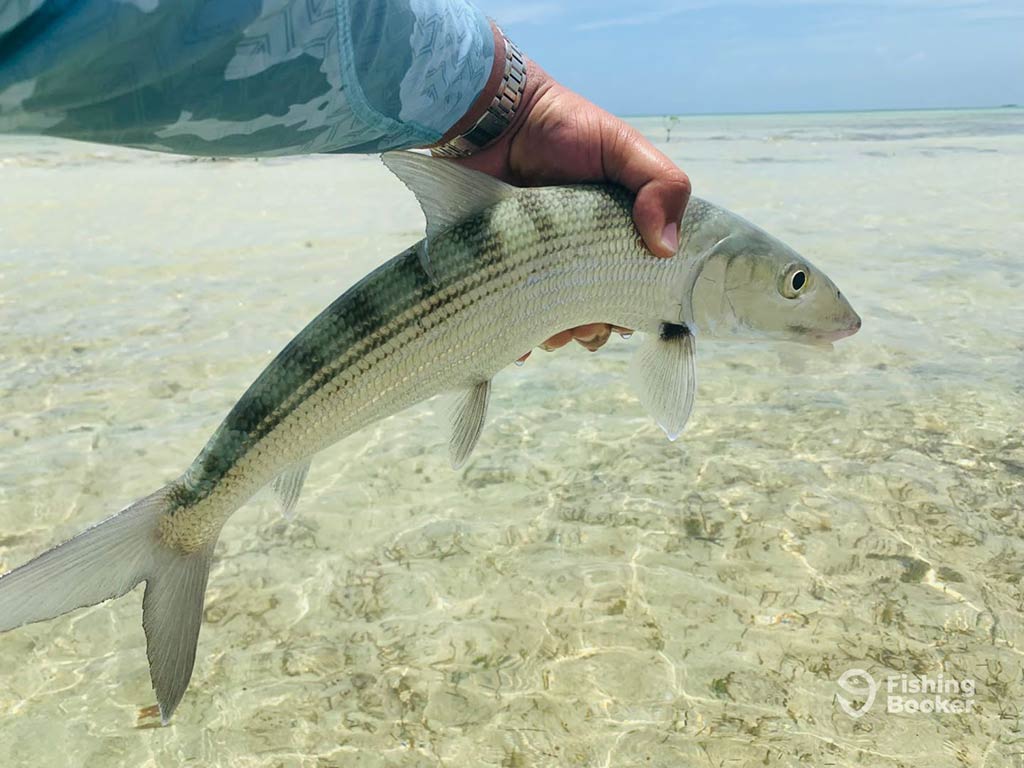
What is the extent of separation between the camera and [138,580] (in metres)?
2.50

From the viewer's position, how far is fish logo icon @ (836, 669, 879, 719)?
3215mm

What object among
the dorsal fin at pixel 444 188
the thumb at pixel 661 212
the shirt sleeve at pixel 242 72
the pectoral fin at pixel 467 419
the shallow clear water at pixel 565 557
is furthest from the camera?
the shallow clear water at pixel 565 557

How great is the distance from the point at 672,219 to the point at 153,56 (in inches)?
67.2

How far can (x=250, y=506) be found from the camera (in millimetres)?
4797

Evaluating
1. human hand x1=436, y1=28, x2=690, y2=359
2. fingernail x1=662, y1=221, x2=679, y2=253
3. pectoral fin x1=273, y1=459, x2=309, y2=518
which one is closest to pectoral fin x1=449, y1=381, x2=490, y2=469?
human hand x1=436, y1=28, x2=690, y2=359

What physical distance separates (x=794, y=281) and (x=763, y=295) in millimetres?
117

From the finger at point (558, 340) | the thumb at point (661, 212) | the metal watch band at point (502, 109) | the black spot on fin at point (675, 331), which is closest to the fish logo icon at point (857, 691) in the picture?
the black spot on fin at point (675, 331)

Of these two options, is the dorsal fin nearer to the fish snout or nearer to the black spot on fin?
the black spot on fin

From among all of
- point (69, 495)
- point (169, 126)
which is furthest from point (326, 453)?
point (169, 126)

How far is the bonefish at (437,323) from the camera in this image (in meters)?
2.49

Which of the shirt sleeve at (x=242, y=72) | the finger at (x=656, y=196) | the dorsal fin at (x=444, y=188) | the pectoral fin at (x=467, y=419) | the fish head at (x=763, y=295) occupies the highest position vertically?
the shirt sleeve at (x=242, y=72)

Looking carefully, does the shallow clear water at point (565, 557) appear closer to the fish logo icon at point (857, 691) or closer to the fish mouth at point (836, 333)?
the fish logo icon at point (857, 691)

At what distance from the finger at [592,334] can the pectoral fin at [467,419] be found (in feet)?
2.33

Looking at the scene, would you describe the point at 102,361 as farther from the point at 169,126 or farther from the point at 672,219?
the point at 672,219
